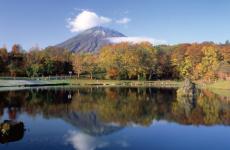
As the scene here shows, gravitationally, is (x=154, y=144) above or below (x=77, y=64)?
below

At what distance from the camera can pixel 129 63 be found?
88375 mm

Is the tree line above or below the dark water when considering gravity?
above

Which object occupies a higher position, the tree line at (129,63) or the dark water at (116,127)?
the tree line at (129,63)

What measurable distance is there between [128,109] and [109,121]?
23.7ft

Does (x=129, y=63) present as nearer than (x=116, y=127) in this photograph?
No

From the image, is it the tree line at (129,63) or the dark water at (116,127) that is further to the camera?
the tree line at (129,63)

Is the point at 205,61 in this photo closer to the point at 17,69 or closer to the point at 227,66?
the point at 227,66

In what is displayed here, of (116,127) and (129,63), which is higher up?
(129,63)

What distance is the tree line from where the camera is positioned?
284 feet

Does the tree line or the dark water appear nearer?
the dark water

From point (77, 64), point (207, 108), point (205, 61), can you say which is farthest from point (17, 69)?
point (207, 108)

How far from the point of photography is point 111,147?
1712 cm

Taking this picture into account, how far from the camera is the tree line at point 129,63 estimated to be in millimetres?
86688

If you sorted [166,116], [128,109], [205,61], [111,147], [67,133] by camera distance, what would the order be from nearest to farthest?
[111,147] < [67,133] < [166,116] < [128,109] < [205,61]
